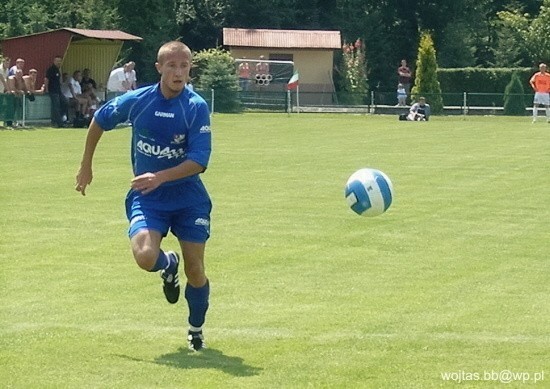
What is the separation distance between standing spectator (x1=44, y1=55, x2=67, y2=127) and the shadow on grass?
2815cm

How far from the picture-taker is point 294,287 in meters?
10.6

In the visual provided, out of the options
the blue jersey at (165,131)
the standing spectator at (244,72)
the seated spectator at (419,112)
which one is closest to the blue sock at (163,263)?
the blue jersey at (165,131)

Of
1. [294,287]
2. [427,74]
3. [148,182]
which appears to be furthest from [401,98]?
[148,182]

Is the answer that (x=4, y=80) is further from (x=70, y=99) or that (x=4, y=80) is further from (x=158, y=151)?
(x=158, y=151)

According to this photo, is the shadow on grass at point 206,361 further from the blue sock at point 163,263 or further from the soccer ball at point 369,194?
the soccer ball at point 369,194

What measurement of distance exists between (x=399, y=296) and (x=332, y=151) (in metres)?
17.0

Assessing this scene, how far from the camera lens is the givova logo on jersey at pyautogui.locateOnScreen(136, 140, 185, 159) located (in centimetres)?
833

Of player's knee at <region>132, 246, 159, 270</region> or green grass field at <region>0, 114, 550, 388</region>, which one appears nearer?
green grass field at <region>0, 114, 550, 388</region>

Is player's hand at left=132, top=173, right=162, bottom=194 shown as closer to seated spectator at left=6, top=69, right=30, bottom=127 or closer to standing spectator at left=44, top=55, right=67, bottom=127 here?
seated spectator at left=6, top=69, right=30, bottom=127

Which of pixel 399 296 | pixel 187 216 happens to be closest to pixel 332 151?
pixel 399 296

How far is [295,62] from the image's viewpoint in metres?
64.1

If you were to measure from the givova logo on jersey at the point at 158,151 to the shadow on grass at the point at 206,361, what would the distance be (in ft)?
4.09

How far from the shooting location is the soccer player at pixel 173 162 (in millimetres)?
8164

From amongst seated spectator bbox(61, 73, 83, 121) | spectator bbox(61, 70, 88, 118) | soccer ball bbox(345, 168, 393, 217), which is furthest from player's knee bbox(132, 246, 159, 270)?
spectator bbox(61, 70, 88, 118)
